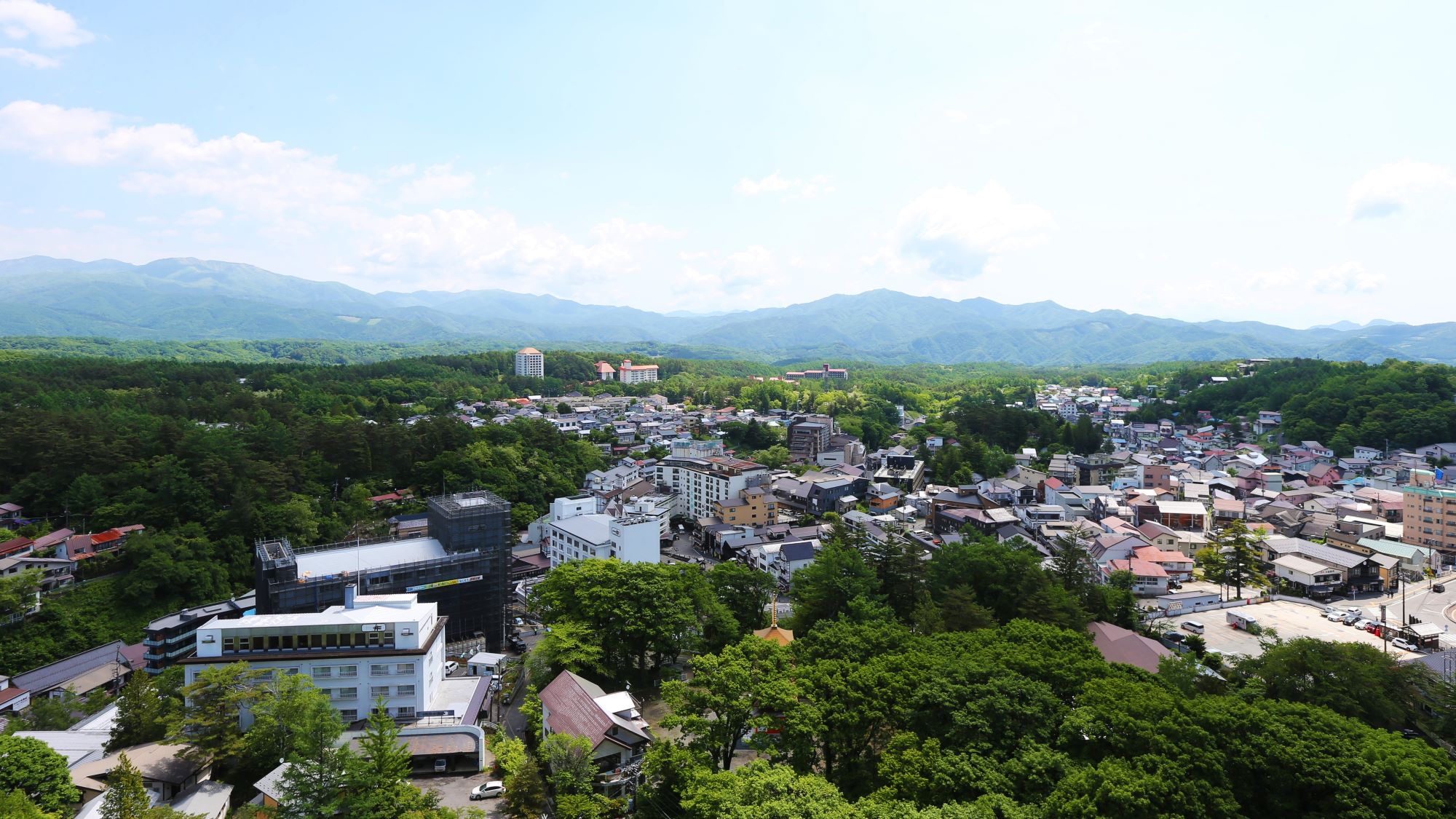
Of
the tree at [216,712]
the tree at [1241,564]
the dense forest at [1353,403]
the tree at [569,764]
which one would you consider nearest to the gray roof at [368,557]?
the tree at [216,712]

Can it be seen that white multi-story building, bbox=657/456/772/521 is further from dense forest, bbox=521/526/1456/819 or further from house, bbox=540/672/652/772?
house, bbox=540/672/652/772

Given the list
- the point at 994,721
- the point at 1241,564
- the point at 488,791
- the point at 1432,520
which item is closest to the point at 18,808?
the point at 488,791

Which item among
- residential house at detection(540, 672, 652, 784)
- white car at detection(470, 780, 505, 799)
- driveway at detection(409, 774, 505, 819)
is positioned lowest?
driveway at detection(409, 774, 505, 819)

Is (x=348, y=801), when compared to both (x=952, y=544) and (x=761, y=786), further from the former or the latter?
(x=952, y=544)

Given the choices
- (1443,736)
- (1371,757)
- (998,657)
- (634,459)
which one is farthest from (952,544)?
(634,459)

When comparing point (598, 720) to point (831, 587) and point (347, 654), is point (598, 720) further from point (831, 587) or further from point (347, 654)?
point (831, 587)

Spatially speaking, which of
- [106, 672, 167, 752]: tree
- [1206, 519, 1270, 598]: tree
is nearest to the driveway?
[106, 672, 167, 752]: tree
